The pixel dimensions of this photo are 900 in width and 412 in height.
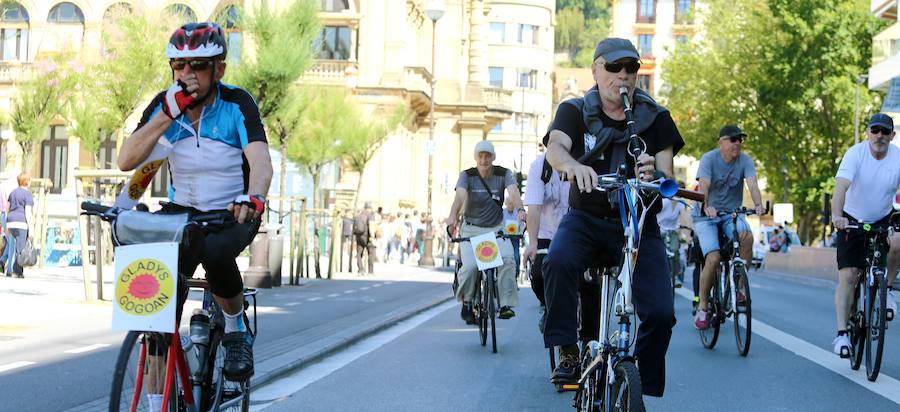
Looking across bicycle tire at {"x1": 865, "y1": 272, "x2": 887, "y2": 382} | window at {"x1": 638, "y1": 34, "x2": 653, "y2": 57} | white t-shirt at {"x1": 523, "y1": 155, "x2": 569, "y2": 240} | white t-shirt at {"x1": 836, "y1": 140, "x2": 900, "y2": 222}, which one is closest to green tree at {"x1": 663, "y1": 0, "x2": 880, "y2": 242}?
white t-shirt at {"x1": 523, "y1": 155, "x2": 569, "y2": 240}

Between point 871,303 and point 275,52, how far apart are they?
53.6ft

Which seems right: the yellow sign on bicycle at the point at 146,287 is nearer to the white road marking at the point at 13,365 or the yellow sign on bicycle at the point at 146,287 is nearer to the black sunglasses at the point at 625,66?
the black sunglasses at the point at 625,66

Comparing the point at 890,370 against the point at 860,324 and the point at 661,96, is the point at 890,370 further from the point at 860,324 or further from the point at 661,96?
the point at 661,96

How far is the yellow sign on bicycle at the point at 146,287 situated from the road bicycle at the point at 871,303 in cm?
572

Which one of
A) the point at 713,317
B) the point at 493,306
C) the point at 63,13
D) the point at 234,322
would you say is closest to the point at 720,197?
the point at 713,317

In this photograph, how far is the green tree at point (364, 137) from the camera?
142 ft

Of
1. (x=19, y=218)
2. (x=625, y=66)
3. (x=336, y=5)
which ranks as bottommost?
(x=19, y=218)

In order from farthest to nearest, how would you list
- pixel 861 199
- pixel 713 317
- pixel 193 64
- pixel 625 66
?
pixel 713 317 → pixel 861 199 → pixel 625 66 → pixel 193 64

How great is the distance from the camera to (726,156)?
1213cm

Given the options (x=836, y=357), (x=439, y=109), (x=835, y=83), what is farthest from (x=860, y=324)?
(x=439, y=109)

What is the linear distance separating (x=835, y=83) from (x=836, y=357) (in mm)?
44367

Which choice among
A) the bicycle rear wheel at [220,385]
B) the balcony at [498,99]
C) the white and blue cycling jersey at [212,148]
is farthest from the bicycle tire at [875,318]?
the balcony at [498,99]

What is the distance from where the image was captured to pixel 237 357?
5934 millimetres

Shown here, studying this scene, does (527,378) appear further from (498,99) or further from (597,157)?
(498,99)
